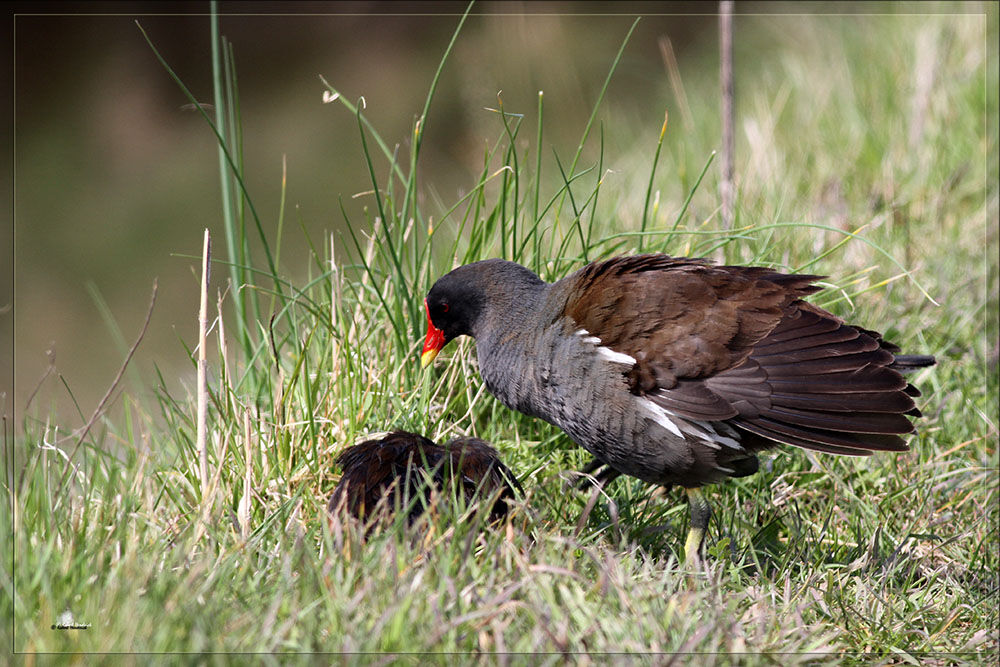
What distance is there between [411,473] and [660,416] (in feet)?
2.52

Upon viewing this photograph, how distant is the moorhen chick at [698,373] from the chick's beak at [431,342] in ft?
0.91

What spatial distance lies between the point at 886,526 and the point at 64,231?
688 centimetres

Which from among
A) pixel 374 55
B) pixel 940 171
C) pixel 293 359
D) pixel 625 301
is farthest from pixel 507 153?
pixel 374 55

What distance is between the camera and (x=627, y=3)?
11086mm

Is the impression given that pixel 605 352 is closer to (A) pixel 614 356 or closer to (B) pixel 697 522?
(A) pixel 614 356

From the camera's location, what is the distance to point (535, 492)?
2996 millimetres

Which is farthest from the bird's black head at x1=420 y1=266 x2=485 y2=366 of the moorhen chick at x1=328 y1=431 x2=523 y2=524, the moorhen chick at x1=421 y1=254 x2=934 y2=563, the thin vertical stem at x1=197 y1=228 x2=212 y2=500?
the thin vertical stem at x1=197 y1=228 x2=212 y2=500

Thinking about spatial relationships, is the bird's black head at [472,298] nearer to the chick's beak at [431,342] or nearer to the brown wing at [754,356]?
the chick's beak at [431,342]

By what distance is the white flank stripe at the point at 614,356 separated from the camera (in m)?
2.93

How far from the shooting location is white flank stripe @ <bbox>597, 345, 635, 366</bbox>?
9.61 feet

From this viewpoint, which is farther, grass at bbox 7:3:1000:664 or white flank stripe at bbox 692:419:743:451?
white flank stripe at bbox 692:419:743:451

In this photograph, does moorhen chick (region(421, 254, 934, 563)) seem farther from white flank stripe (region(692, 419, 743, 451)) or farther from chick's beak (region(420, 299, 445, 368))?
chick's beak (region(420, 299, 445, 368))

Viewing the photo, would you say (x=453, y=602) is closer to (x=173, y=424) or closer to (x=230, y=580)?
(x=230, y=580)

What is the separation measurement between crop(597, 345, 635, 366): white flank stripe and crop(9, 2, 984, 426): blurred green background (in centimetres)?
368
